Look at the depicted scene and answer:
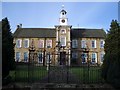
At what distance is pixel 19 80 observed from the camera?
16.4 metres

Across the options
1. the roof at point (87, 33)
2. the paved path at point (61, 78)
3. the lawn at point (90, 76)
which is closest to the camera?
the lawn at point (90, 76)

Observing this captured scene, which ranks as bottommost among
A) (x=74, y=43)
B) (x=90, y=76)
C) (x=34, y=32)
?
(x=90, y=76)

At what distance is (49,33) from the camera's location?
5875 centimetres

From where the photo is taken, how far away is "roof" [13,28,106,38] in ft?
191

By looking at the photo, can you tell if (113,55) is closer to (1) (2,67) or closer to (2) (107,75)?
(2) (107,75)

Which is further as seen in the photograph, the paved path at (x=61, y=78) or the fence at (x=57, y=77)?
the paved path at (x=61, y=78)

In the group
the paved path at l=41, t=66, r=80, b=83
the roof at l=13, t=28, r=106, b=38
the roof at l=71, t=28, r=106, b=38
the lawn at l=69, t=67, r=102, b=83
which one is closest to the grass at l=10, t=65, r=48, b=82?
the paved path at l=41, t=66, r=80, b=83

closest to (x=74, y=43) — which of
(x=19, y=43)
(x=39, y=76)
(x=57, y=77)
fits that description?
(x=19, y=43)

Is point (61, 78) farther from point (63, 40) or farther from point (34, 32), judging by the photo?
point (34, 32)

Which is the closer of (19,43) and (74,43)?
(74,43)

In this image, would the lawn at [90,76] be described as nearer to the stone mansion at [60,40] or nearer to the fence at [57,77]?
the fence at [57,77]

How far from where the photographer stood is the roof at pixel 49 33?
5819cm

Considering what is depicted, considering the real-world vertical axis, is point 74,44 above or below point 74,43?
below

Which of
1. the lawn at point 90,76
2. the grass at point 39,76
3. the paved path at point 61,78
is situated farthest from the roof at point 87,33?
the lawn at point 90,76
